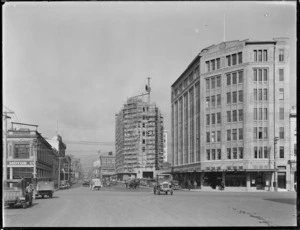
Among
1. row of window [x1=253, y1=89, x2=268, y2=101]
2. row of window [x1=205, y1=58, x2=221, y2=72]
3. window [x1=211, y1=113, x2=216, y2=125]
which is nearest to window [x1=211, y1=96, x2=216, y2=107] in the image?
window [x1=211, y1=113, x2=216, y2=125]

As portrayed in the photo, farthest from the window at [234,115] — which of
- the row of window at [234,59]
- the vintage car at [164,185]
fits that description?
the vintage car at [164,185]

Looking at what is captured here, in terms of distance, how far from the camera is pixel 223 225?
641 inches

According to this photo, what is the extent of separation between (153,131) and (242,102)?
81882mm

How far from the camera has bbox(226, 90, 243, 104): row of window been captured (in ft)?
211

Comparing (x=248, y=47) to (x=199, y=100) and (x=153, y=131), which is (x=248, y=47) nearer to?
(x=199, y=100)

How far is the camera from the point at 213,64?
68.7m

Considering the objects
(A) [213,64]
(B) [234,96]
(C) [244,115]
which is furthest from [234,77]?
(C) [244,115]

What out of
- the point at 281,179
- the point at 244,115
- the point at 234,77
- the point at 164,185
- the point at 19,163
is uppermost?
the point at 234,77

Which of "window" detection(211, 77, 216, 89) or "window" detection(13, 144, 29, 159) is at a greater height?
"window" detection(211, 77, 216, 89)

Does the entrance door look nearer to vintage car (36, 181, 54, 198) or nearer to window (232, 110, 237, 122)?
window (232, 110, 237, 122)

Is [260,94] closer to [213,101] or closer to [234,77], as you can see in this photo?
[234,77]

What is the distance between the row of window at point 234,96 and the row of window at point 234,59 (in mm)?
4931

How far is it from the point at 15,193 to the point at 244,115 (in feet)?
148

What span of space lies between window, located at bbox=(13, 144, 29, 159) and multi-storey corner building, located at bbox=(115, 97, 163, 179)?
8143cm
